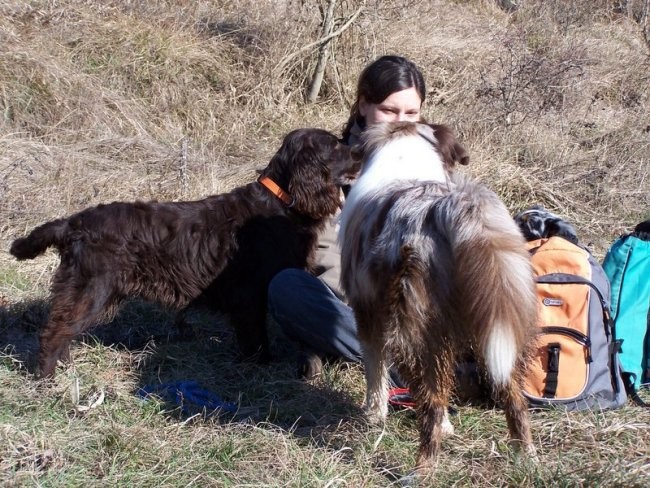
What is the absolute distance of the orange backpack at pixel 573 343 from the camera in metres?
3.11

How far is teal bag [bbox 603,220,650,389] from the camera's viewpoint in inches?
132

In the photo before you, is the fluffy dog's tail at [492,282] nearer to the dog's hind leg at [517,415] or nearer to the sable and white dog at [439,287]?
the sable and white dog at [439,287]

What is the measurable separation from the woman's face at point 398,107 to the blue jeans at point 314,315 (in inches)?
37.2

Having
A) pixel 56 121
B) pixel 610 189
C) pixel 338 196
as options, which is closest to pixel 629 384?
pixel 338 196

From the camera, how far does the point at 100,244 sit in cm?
370

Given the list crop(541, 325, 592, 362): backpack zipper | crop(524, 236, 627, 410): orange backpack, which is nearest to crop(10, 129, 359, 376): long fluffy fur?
crop(524, 236, 627, 410): orange backpack

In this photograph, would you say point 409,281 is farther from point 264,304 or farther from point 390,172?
point 264,304

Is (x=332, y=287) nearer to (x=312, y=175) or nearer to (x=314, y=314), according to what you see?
(x=314, y=314)

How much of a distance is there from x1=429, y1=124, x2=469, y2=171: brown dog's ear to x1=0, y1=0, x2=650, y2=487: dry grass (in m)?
1.12

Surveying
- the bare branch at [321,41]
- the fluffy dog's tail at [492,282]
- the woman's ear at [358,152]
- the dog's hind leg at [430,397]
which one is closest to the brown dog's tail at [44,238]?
the woman's ear at [358,152]

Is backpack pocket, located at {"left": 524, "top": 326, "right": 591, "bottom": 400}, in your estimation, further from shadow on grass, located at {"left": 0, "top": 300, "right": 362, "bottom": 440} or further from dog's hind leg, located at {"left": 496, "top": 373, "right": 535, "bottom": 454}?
shadow on grass, located at {"left": 0, "top": 300, "right": 362, "bottom": 440}

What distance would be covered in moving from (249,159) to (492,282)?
16.7 ft

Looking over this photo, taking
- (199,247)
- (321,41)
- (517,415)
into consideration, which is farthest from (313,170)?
(321,41)

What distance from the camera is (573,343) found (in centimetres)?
311
